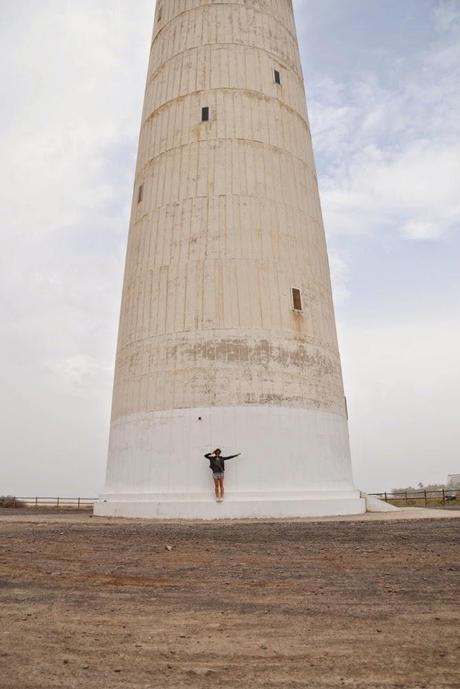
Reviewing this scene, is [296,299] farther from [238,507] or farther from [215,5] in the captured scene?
[215,5]

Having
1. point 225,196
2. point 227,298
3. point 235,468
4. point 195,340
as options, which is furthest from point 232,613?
point 225,196

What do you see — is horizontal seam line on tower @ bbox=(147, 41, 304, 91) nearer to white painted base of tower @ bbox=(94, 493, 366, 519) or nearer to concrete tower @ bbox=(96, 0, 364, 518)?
concrete tower @ bbox=(96, 0, 364, 518)

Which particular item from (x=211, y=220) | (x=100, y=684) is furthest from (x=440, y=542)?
(x=211, y=220)

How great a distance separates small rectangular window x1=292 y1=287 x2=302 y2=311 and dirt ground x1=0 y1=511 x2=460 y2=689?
27.7 ft

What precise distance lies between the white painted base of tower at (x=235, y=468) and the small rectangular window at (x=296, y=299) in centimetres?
316

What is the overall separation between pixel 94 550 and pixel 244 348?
800cm

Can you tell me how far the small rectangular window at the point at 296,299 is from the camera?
17.3 m

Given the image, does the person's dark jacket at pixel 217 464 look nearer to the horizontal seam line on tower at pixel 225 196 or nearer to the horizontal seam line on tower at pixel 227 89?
the horizontal seam line on tower at pixel 225 196

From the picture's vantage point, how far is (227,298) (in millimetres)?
16609

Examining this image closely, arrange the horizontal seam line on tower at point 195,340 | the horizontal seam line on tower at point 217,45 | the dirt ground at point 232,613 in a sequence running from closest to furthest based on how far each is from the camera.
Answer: the dirt ground at point 232,613
the horizontal seam line on tower at point 195,340
the horizontal seam line on tower at point 217,45

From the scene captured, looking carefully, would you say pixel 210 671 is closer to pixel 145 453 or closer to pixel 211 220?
pixel 145 453

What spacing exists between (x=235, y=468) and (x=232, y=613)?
9.71m

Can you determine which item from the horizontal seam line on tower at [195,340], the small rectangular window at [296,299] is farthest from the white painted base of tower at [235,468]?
the small rectangular window at [296,299]

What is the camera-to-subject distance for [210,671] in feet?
13.3
